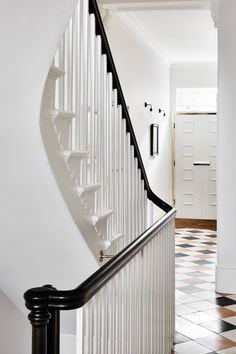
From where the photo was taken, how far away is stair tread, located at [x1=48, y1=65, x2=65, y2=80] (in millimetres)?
2223

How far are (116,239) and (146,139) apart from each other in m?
4.98

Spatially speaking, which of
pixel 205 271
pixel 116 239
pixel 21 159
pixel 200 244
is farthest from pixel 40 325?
pixel 200 244

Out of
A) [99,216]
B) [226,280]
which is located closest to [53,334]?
[99,216]

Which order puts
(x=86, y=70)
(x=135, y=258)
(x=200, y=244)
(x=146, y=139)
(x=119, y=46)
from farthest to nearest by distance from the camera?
(x=146, y=139)
(x=200, y=244)
(x=119, y=46)
(x=86, y=70)
(x=135, y=258)

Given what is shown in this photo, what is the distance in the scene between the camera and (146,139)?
827cm

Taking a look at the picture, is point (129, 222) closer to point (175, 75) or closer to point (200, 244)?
point (200, 244)

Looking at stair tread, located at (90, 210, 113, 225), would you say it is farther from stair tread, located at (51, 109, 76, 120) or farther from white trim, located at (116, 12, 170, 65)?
white trim, located at (116, 12, 170, 65)

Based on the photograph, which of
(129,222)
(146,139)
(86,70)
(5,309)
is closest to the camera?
(86,70)

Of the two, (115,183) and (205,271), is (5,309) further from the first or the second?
(205,271)

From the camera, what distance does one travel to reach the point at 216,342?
3.63 m

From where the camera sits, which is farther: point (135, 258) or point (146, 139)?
point (146, 139)

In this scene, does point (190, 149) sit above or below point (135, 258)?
above

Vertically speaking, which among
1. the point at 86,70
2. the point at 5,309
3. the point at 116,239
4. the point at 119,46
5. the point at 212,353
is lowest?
the point at 212,353

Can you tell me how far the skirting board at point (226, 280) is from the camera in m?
4.88
